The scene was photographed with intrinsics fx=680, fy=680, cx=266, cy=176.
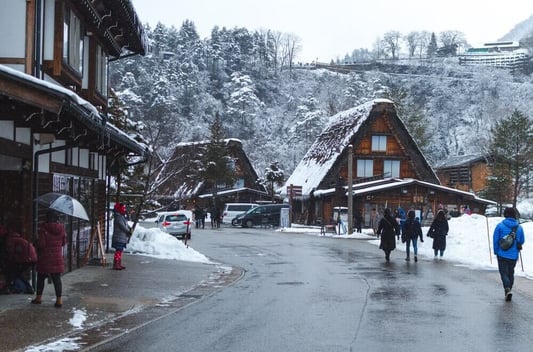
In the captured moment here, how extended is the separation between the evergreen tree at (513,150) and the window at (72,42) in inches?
1937

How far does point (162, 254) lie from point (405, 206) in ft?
102

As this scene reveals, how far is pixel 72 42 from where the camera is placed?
1484cm

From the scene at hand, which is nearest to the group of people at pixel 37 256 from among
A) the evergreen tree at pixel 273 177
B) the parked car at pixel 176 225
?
the parked car at pixel 176 225

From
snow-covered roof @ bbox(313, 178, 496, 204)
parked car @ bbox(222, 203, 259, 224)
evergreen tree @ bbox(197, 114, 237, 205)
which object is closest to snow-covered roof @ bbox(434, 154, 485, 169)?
snow-covered roof @ bbox(313, 178, 496, 204)

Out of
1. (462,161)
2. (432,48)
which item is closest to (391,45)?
(432,48)

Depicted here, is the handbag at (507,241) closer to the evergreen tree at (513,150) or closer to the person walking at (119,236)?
the person walking at (119,236)

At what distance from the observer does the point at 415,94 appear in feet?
455

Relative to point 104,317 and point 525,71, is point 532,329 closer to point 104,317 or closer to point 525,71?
point 104,317

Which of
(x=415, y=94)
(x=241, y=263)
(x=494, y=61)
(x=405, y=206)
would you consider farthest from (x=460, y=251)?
(x=494, y=61)

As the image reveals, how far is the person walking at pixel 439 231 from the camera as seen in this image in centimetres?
2222

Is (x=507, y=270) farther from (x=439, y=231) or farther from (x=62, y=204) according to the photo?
(x=439, y=231)

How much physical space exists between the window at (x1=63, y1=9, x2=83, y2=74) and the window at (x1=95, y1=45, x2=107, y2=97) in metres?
2.07

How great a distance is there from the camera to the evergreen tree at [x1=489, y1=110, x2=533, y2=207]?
58.4 metres

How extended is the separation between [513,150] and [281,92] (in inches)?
3250
